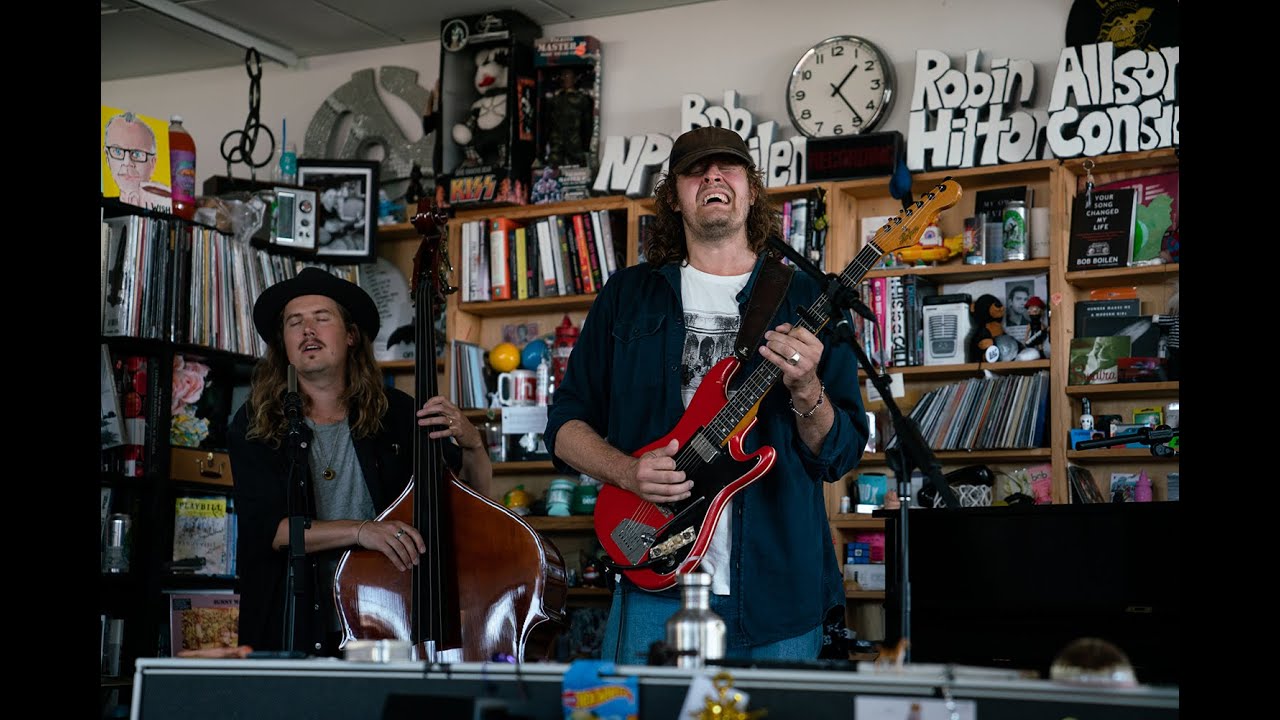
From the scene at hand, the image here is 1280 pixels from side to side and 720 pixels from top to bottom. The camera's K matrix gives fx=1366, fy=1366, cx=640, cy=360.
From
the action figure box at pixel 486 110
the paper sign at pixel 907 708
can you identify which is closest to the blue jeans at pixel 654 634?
the paper sign at pixel 907 708

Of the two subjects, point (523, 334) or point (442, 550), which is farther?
point (523, 334)

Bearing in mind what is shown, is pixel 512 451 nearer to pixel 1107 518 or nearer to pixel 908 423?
pixel 1107 518

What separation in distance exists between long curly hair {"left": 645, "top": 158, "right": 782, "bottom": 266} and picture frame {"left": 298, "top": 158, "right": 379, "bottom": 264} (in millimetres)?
2467

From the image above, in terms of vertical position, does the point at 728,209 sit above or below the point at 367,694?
above

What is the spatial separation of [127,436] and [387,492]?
165 centimetres

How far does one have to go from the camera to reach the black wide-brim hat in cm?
314

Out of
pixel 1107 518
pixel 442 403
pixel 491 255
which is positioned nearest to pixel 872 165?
pixel 491 255

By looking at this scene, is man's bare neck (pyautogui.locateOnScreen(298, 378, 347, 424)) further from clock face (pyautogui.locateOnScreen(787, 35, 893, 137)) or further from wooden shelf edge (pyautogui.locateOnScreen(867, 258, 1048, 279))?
clock face (pyautogui.locateOnScreen(787, 35, 893, 137))

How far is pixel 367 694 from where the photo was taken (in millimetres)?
1510

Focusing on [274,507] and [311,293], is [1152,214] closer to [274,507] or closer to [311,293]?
[311,293]

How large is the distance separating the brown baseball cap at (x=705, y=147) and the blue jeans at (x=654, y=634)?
819mm

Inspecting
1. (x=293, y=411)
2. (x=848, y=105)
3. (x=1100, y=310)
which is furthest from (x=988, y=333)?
(x=293, y=411)

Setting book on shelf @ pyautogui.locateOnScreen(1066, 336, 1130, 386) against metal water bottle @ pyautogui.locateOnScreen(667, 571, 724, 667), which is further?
book on shelf @ pyautogui.locateOnScreen(1066, 336, 1130, 386)

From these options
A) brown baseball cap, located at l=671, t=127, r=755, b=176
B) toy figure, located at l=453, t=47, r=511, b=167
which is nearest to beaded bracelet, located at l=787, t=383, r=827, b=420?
brown baseball cap, located at l=671, t=127, r=755, b=176
